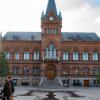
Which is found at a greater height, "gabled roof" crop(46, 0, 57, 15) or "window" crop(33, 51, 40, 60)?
"gabled roof" crop(46, 0, 57, 15)

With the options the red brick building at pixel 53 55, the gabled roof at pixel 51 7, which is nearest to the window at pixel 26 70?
the red brick building at pixel 53 55

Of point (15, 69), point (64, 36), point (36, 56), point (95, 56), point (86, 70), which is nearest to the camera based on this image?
point (86, 70)

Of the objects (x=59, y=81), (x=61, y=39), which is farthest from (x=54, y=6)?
(x=59, y=81)

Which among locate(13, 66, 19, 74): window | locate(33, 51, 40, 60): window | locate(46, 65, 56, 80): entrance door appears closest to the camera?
locate(46, 65, 56, 80): entrance door

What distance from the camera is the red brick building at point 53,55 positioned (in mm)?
86500

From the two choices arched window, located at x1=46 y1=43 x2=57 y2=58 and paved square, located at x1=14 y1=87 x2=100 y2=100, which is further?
arched window, located at x1=46 y1=43 x2=57 y2=58

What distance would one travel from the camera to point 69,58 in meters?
88.7

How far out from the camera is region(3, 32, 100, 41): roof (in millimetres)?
90812

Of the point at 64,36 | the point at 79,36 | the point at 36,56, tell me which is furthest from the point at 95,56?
the point at 36,56

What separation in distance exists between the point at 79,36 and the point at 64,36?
437cm

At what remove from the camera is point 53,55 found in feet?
283

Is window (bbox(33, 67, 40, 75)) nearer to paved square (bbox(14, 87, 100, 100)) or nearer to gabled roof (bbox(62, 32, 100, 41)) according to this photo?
gabled roof (bbox(62, 32, 100, 41))

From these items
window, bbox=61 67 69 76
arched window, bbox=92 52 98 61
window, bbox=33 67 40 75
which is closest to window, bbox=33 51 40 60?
window, bbox=33 67 40 75

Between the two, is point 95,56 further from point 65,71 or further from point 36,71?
point 36,71
